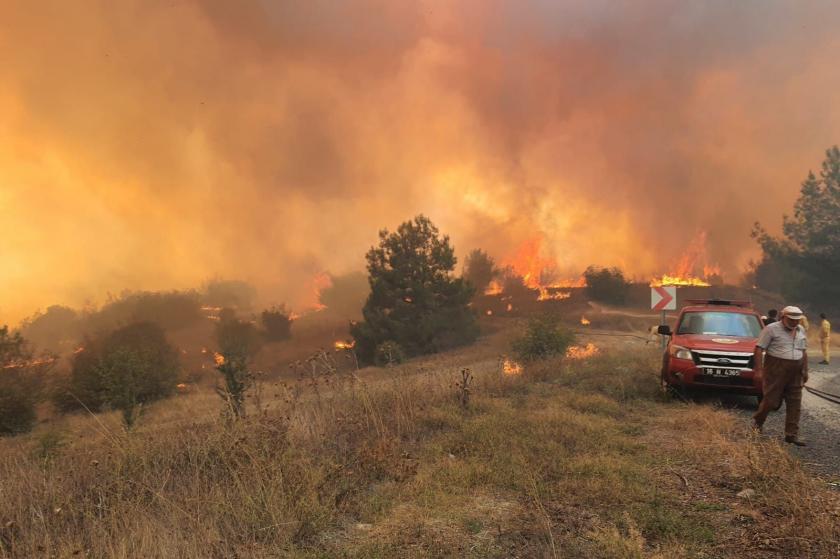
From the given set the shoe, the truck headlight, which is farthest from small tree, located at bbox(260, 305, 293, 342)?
the shoe

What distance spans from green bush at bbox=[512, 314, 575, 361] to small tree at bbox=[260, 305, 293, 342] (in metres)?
61.6

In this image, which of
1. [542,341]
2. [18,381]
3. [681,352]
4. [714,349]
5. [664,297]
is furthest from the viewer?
[18,381]

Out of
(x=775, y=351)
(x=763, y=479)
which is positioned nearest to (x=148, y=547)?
(x=763, y=479)

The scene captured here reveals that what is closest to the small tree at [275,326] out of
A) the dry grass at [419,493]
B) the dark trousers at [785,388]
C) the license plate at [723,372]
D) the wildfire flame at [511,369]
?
the wildfire flame at [511,369]

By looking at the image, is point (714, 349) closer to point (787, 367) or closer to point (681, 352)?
point (681, 352)

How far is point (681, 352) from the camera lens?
973 cm

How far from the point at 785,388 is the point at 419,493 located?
6.20 metres

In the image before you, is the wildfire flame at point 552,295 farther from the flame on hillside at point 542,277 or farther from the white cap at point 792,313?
the white cap at point 792,313

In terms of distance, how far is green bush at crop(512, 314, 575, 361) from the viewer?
67.2 ft

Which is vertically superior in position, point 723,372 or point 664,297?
→ point 664,297

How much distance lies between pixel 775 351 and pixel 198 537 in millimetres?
8461

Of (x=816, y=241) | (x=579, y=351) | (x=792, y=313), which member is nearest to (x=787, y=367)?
(x=792, y=313)

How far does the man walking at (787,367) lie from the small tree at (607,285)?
50.2m

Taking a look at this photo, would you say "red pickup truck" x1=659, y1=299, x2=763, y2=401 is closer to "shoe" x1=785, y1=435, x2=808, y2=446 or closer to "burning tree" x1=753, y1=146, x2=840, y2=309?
"shoe" x1=785, y1=435, x2=808, y2=446
